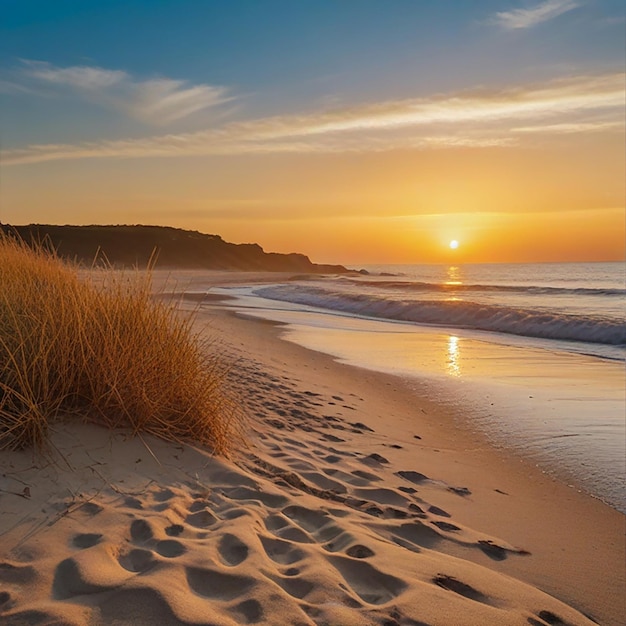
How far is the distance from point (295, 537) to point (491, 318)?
48.9 feet

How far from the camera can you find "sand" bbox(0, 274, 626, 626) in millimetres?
2301

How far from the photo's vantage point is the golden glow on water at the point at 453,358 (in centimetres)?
885

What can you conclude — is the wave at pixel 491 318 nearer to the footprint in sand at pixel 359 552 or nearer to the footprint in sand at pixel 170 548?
the footprint in sand at pixel 359 552

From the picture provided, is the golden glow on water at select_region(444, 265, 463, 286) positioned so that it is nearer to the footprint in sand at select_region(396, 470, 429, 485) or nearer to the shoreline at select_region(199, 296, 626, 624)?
the shoreline at select_region(199, 296, 626, 624)

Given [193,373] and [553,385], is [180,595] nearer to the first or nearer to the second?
[193,373]

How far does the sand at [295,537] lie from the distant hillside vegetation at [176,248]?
90.0 metres

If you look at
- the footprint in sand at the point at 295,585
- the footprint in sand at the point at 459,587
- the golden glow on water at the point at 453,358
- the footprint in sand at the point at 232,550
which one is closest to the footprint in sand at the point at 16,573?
the footprint in sand at the point at 232,550

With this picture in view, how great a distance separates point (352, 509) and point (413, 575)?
0.83 meters

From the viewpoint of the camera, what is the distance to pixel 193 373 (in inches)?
165

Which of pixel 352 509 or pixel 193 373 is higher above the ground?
pixel 193 373

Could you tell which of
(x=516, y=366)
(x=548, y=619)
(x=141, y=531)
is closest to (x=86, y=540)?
(x=141, y=531)

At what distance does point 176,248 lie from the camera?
106312 mm

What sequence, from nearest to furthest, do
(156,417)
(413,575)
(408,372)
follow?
1. (413,575)
2. (156,417)
3. (408,372)

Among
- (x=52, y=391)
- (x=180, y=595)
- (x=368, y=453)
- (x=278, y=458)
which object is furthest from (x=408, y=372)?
(x=180, y=595)
